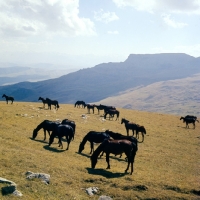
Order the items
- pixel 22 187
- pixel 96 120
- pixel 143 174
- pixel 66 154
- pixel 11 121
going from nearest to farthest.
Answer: pixel 22 187
pixel 143 174
pixel 66 154
pixel 11 121
pixel 96 120

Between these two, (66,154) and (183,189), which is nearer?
(183,189)

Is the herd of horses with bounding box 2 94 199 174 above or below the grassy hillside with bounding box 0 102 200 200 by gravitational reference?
above

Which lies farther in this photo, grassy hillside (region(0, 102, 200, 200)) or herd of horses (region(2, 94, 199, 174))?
herd of horses (region(2, 94, 199, 174))

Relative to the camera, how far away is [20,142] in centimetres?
2684

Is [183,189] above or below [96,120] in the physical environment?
below

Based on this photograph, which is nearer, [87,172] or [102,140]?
[87,172]

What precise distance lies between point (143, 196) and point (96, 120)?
35058mm

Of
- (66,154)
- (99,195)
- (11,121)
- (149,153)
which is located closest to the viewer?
(99,195)

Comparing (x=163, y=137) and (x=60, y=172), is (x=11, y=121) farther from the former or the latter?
(x=163, y=137)

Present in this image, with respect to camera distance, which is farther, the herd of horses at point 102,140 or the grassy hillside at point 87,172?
the herd of horses at point 102,140

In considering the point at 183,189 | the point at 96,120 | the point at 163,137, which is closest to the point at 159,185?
the point at 183,189

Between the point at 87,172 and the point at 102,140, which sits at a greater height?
the point at 102,140

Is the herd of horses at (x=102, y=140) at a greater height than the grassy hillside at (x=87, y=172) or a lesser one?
greater

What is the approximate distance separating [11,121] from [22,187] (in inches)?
953
